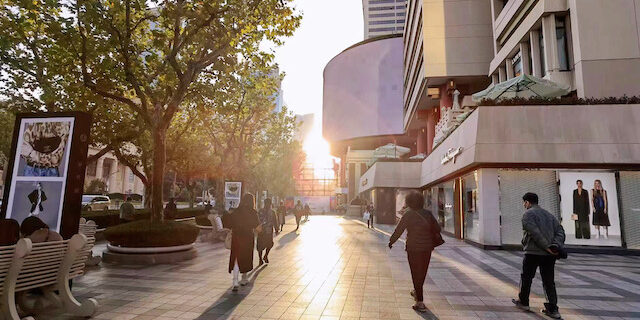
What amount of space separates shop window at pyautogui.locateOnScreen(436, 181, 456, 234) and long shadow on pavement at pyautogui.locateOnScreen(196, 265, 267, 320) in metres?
14.0

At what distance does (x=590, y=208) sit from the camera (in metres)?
12.2

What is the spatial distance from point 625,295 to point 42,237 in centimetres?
955

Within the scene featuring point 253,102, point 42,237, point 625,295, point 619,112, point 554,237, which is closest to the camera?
point 42,237

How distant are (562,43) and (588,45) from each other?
1.84 metres

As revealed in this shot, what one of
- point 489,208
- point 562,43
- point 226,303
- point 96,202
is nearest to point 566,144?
point 489,208

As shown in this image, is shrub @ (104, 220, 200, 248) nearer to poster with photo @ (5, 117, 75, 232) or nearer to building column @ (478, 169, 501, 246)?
poster with photo @ (5, 117, 75, 232)

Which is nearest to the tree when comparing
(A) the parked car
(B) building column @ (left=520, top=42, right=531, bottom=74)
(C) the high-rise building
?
(B) building column @ (left=520, top=42, right=531, bottom=74)

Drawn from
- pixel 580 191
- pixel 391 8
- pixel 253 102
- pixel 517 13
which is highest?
pixel 391 8

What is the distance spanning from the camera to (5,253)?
3.74m

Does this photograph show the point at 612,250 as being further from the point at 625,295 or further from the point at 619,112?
the point at 625,295

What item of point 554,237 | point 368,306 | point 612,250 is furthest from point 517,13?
point 368,306

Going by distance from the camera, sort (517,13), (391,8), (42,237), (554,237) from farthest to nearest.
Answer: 1. (391,8)
2. (517,13)
3. (554,237)
4. (42,237)

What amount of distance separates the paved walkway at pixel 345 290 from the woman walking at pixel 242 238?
0.41 meters

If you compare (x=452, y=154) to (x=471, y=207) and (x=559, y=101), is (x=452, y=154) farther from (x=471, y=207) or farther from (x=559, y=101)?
(x=559, y=101)
